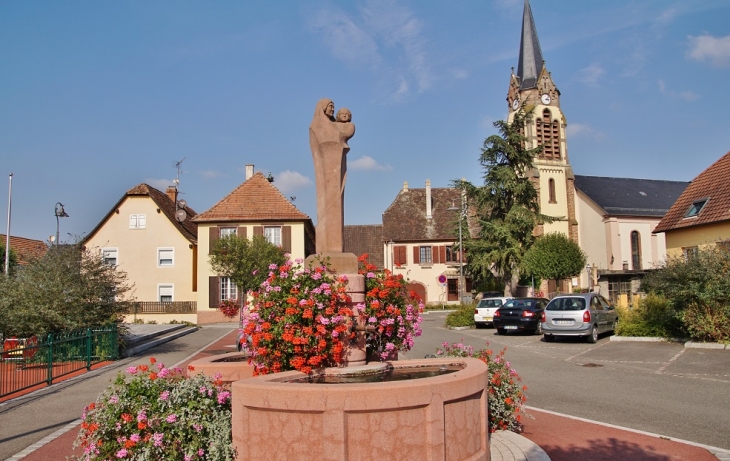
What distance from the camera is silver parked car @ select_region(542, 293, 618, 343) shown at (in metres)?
18.3

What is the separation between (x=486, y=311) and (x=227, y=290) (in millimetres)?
18644

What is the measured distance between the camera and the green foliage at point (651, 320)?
59.8 ft

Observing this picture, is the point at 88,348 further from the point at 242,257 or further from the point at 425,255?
the point at 425,255

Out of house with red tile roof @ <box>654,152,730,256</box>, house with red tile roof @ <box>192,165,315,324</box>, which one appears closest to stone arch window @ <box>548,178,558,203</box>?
house with red tile roof @ <box>192,165,315,324</box>

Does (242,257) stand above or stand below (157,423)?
above

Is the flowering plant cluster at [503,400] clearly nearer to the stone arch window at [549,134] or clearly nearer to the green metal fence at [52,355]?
the green metal fence at [52,355]

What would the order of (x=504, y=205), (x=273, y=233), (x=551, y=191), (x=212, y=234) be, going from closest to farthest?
(x=504, y=205) < (x=212, y=234) < (x=273, y=233) < (x=551, y=191)

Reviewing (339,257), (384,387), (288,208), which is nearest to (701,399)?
(339,257)

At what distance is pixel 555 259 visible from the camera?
131ft

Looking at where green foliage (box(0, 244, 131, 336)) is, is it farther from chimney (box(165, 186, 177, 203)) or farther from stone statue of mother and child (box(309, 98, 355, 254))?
chimney (box(165, 186, 177, 203))

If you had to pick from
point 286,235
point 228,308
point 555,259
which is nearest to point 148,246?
point 228,308

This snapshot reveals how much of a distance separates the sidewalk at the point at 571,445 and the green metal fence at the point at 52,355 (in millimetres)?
5218

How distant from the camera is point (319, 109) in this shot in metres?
8.00

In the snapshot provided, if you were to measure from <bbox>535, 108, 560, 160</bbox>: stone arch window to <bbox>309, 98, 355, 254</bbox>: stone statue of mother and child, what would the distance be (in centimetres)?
4925
